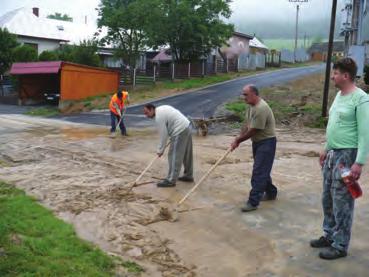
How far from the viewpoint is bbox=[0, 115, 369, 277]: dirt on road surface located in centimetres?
→ 525

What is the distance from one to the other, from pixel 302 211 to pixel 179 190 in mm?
2168

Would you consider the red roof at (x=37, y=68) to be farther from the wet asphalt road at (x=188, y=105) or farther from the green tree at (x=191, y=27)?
the green tree at (x=191, y=27)

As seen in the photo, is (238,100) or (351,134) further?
(238,100)

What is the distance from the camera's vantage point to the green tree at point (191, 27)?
33.9 meters

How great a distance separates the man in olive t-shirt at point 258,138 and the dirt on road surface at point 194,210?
13.8 inches

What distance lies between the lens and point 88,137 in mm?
15758

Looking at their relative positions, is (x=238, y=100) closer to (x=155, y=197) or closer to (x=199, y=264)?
(x=155, y=197)

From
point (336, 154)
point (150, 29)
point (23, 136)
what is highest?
point (150, 29)

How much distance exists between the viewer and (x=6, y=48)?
34094mm

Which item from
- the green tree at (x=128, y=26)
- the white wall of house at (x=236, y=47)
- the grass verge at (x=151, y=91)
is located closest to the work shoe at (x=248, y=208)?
the grass verge at (x=151, y=91)

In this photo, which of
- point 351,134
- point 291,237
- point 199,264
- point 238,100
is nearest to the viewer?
point 351,134

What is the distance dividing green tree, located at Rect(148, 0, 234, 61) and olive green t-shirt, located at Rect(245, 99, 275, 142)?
2601 centimetres

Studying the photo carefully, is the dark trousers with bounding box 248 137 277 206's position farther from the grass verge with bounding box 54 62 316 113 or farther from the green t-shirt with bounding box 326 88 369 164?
the grass verge with bounding box 54 62 316 113

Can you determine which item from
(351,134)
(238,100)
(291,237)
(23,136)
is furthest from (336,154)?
(238,100)
